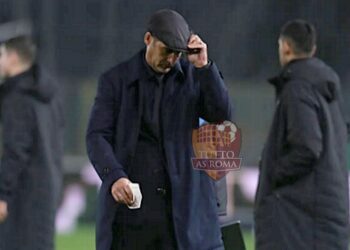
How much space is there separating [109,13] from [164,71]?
5804mm

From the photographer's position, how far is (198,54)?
4.86 metres

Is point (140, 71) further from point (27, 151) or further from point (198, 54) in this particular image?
point (27, 151)

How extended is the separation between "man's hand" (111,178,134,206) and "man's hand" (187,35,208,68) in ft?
1.59

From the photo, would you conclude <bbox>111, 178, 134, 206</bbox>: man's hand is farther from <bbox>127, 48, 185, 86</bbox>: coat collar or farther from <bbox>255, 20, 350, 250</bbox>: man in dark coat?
<bbox>255, 20, 350, 250</bbox>: man in dark coat

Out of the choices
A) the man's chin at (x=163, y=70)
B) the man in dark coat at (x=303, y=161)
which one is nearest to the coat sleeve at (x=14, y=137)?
the man in dark coat at (x=303, y=161)

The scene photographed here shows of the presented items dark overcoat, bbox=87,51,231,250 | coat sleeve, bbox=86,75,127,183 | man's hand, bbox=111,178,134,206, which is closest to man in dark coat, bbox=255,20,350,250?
dark overcoat, bbox=87,51,231,250

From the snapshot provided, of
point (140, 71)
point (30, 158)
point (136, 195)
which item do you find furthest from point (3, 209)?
point (136, 195)

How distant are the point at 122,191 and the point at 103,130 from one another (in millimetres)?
296

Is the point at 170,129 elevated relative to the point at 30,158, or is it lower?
elevated

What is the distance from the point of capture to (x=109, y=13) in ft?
35.0

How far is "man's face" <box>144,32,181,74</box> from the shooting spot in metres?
4.85

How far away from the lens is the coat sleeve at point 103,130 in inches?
192
